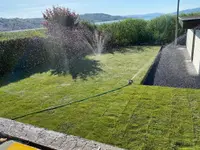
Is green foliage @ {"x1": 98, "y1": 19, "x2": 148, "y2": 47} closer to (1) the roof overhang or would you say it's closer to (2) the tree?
(2) the tree

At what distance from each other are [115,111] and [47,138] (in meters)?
1.66

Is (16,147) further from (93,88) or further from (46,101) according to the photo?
(93,88)

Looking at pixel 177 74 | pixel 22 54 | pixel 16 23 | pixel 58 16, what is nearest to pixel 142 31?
pixel 58 16

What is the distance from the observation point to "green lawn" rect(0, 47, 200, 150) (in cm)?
360

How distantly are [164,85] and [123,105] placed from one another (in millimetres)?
2133

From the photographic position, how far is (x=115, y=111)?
15.2ft

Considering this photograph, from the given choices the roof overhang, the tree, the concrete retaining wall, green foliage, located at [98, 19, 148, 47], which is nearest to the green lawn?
the concrete retaining wall

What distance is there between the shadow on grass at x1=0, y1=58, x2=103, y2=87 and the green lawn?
638 mm

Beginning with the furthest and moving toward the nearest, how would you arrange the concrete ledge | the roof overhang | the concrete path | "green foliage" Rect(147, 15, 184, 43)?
"green foliage" Rect(147, 15, 184, 43) < the roof overhang < the concrete path < the concrete ledge

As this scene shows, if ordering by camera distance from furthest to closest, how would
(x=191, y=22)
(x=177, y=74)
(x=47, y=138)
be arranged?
(x=177, y=74)
(x=191, y=22)
(x=47, y=138)

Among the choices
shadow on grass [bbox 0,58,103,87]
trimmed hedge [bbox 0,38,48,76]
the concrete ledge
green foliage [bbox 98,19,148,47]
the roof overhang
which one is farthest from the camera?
green foliage [bbox 98,19,148,47]

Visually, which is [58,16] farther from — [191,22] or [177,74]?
Answer: [177,74]

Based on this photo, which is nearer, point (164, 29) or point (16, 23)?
point (164, 29)

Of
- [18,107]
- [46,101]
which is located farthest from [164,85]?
[18,107]
